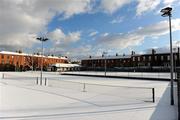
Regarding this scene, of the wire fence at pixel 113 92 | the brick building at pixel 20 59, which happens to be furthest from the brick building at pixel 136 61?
the wire fence at pixel 113 92

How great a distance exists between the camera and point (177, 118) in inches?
372

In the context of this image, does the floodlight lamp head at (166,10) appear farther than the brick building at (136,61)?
No

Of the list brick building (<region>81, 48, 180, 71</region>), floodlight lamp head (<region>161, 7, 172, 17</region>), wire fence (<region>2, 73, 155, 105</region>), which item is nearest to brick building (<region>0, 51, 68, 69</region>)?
brick building (<region>81, 48, 180, 71</region>)

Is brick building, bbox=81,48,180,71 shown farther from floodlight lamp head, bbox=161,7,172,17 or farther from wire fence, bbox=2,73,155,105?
floodlight lamp head, bbox=161,7,172,17

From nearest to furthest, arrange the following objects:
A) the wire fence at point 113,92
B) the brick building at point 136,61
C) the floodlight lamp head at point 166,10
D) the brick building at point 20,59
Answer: the floodlight lamp head at point 166,10, the wire fence at point 113,92, the brick building at point 136,61, the brick building at point 20,59

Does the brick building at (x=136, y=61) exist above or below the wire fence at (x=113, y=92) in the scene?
above

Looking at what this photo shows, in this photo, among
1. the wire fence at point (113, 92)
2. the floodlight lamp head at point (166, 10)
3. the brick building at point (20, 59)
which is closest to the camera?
the floodlight lamp head at point (166, 10)

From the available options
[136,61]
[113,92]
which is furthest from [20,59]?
[113,92]

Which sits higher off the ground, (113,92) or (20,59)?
(20,59)

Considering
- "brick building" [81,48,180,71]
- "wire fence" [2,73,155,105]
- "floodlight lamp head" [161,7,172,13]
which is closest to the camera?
"floodlight lamp head" [161,7,172,13]

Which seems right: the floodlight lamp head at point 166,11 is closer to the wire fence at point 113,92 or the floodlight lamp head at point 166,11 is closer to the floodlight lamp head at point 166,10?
the floodlight lamp head at point 166,10

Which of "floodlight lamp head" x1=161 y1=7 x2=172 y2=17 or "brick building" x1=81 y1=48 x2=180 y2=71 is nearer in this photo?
"floodlight lamp head" x1=161 y1=7 x2=172 y2=17

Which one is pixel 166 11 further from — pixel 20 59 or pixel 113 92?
pixel 20 59

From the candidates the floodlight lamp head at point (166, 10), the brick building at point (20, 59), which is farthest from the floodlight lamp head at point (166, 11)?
the brick building at point (20, 59)
